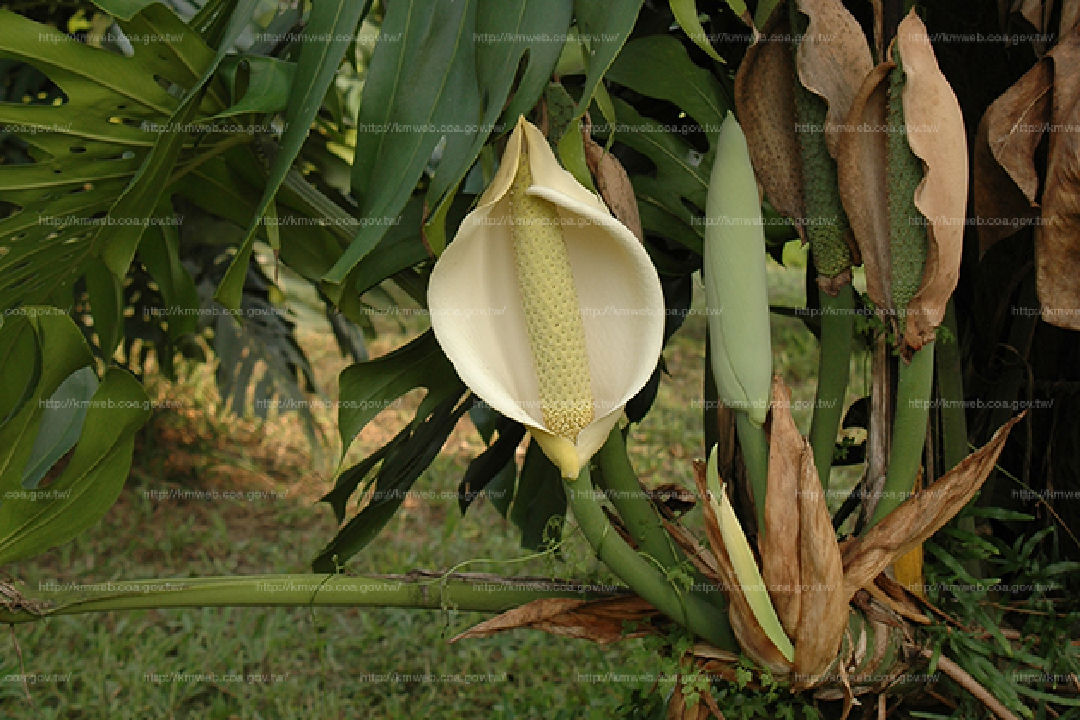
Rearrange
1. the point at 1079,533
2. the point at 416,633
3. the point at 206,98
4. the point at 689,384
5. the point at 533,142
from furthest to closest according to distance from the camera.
Result: the point at 689,384 < the point at 416,633 < the point at 1079,533 < the point at 206,98 < the point at 533,142

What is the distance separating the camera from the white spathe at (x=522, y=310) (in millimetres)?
606

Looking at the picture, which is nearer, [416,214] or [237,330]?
[416,214]

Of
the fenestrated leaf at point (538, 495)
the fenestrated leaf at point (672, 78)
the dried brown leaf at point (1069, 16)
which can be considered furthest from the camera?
the fenestrated leaf at point (538, 495)

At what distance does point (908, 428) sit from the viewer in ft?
2.26

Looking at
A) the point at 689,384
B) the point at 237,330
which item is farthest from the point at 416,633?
the point at 689,384

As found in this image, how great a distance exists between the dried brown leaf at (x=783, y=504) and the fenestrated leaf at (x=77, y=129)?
42 cm

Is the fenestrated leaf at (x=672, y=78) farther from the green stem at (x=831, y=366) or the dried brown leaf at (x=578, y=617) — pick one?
the dried brown leaf at (x=578, y=617)

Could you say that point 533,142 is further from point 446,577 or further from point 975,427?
point 975,427

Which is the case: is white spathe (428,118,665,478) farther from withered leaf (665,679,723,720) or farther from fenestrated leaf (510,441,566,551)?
fenestrated leaf (510,441,566,551)

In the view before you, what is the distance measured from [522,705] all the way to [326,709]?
0.90 ft

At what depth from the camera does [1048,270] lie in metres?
0.67

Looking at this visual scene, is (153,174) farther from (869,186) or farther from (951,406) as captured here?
(951,406)

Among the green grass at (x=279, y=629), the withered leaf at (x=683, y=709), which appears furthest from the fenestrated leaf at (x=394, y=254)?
the withered leaf at (x=683, y=709)

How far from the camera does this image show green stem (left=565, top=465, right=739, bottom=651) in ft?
2.23
